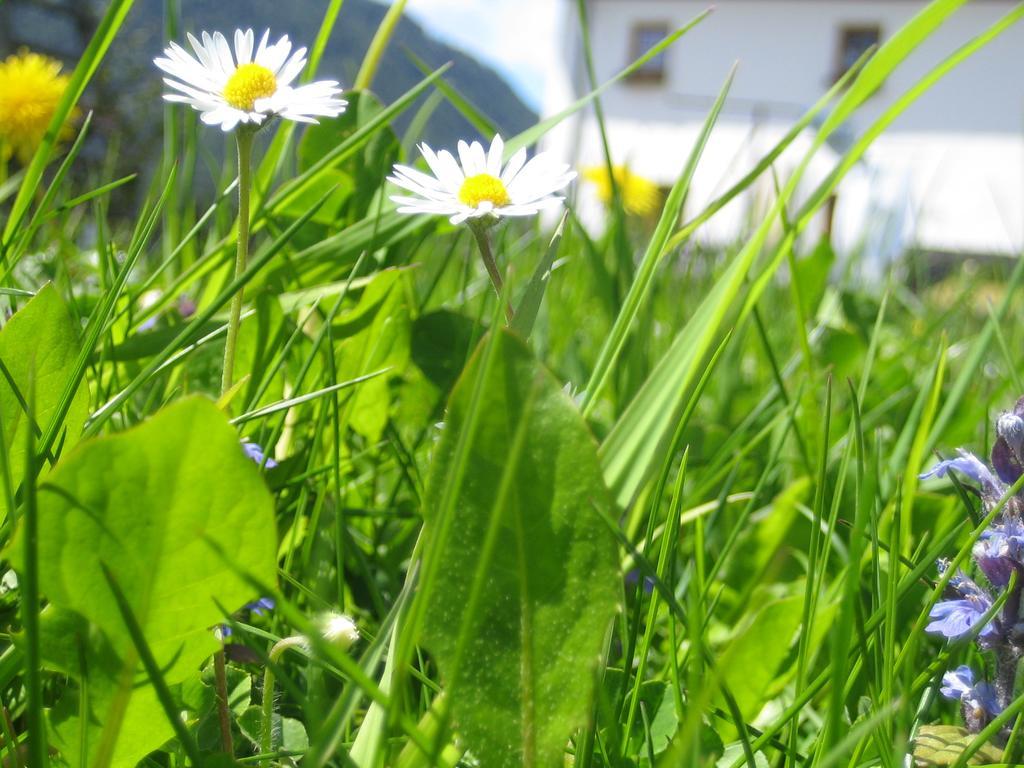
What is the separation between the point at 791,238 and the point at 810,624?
134 mm

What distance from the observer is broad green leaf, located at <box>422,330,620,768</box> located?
0.89 feet

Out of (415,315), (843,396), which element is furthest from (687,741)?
(843,396)

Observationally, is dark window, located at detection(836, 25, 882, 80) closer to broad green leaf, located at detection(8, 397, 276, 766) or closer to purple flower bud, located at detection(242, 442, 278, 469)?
purple flower bud, located at detection(242, 442, 278, 469)

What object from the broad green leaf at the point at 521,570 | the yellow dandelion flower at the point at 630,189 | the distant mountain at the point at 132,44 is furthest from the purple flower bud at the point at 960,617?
the distant mountain at the point at 132,44

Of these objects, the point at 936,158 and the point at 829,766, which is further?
the point at 936,158

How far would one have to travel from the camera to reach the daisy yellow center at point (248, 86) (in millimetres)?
391

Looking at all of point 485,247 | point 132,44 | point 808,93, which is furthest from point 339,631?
point 808,93

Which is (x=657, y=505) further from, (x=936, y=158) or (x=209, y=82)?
(x=936, y=158)

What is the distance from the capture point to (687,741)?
18 centimetres

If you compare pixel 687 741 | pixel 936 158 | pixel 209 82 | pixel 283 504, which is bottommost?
pixel 936 158

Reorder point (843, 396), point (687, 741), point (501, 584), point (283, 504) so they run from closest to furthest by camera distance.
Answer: point (687, 741) < point (501, 584) < point (283, 504) < point (843, 396)

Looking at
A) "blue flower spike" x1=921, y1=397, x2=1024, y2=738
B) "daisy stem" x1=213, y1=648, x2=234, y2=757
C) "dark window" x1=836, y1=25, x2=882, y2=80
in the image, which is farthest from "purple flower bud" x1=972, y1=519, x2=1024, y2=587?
"dark window" x1=836, y1=25, x2=882, y2=80

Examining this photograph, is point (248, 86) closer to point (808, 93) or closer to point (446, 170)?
point (446, 170)

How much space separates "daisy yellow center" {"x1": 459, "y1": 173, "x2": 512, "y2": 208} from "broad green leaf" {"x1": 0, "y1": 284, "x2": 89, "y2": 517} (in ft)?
0.52
